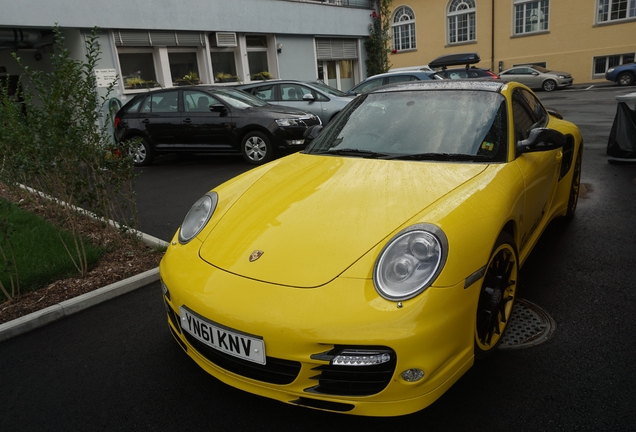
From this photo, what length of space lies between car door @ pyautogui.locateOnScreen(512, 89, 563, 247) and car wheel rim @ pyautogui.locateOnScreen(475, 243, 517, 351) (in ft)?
1.19

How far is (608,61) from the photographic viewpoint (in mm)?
26484

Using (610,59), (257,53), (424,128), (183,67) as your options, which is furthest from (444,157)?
(610,59)

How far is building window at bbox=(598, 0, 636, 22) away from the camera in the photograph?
25531mm

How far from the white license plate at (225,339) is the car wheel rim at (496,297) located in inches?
41.5

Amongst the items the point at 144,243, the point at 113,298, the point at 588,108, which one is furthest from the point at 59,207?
the point at 588,108

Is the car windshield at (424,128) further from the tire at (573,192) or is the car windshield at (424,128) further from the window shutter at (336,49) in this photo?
the window shutter at (336,49)

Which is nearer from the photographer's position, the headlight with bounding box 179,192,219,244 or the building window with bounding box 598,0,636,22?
the headlight with bounding box 179,192,219,244

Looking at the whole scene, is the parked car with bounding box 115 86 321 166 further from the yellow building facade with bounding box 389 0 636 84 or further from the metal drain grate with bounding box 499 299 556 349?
the yellow building facade with bounding box 389 0 636 84

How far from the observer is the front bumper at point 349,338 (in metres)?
2.05

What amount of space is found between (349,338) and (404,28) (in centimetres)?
3406

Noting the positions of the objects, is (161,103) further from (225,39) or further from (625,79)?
(625,79)

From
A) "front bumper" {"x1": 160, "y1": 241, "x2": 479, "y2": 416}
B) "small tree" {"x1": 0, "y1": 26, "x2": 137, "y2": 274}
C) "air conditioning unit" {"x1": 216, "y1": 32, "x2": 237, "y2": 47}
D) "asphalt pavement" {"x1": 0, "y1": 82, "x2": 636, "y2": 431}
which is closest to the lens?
"front bumper" {"x1": 160, "y1": 241, "x2": 479, "y2": 416}

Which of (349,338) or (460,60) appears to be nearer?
(349,338)

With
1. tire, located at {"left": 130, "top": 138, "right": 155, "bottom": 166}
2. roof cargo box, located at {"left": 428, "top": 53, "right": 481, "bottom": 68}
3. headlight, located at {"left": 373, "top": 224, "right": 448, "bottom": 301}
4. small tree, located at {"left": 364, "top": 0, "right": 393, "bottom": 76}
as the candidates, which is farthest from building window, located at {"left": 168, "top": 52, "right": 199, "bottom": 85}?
headlight, located at {"left": 373, "top": 224, "right": 448, "bottom": 301}
